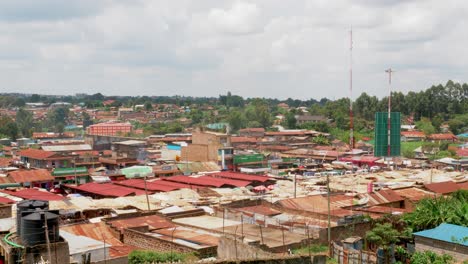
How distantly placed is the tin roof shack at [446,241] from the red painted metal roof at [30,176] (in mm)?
26427

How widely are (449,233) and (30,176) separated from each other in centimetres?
2787

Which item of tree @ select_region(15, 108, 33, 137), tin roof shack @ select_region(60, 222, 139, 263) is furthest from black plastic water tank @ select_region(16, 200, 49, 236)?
tree @ select_region(15, 108, 33, 137)

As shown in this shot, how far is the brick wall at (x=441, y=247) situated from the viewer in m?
14.8

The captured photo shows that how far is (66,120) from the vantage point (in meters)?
118

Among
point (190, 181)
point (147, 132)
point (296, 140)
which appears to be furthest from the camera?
point (147, 132)

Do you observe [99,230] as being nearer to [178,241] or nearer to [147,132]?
[178,241]

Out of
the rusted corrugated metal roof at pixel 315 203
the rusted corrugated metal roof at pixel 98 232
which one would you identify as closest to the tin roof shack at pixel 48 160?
the rusted corrugated metal roof at pixel 315 203

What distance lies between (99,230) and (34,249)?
28.6ft

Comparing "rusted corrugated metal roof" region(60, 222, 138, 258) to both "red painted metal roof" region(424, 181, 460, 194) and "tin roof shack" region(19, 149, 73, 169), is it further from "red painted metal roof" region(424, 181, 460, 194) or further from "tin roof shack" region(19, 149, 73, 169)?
"tin roof shack" region(19, 149, 73, 169)

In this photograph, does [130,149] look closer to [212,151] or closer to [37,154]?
[37,154]

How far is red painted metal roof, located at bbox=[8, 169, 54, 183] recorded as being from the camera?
34938mm

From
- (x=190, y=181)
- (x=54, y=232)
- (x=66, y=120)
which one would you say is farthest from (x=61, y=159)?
(x=66, y=120)

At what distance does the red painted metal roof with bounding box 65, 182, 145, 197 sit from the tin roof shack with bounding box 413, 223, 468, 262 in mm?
16246

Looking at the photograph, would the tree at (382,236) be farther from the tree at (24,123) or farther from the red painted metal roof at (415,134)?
the tree at (24,123)
